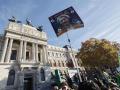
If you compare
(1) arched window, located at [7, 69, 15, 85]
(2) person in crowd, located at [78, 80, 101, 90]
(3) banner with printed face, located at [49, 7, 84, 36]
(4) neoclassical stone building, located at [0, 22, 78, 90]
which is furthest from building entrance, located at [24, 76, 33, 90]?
(2) person in crowd, located at [78, 80, 101, 90]

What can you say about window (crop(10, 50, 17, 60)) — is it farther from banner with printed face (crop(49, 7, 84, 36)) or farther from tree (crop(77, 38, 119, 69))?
tree (crop(77, 38, 119, 69))

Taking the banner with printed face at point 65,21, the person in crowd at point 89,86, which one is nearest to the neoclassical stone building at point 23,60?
the banner with printed face at point 65,21

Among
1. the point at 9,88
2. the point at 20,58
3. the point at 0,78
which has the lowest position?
the point at 9,88

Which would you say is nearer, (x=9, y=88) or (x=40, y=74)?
(x=9, y=88)

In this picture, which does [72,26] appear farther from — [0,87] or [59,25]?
[0,87]

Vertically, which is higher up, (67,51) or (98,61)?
(67,51)

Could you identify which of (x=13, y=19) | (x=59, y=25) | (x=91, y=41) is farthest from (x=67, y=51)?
(x=59, y=25)

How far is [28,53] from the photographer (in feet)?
104

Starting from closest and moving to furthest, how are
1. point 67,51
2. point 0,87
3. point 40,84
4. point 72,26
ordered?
point 72,26, point 0,87, point 40,84, point 67,51

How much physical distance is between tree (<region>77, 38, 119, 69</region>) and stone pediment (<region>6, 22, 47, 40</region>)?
1261 cm

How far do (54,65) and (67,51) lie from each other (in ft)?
43.0

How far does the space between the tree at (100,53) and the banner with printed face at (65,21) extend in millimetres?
18797

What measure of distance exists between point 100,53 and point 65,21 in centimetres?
1937

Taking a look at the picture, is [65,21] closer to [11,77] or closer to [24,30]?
[11,77]
